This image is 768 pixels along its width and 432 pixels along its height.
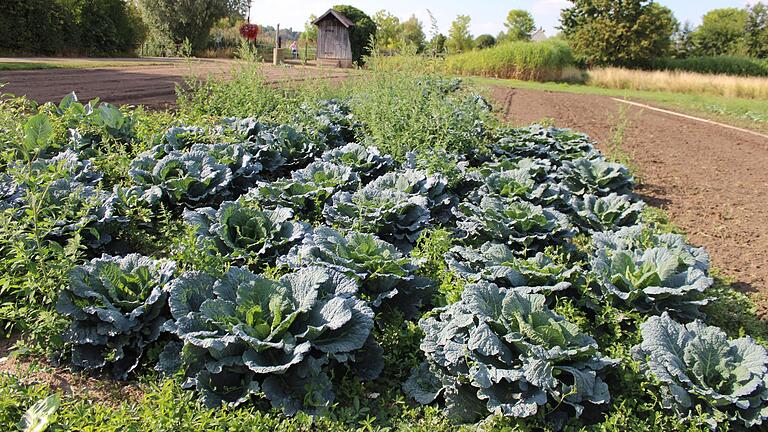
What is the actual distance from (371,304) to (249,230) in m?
1.06

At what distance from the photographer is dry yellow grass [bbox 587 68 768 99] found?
58.2 ft

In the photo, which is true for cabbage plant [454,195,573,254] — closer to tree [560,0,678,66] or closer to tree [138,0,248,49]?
tree [560,0,678,66]

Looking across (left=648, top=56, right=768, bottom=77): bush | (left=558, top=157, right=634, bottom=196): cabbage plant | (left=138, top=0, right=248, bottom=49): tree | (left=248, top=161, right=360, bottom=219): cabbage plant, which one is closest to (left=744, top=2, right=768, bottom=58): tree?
(left=648, top=56, right=768, bottom=77): bush

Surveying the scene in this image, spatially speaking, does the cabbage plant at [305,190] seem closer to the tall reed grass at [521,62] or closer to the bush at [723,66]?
the tall reed grass at [521,62]

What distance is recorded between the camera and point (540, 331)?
2.48m

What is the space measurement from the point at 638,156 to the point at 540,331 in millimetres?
6012

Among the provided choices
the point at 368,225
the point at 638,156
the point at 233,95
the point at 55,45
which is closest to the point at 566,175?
the point at 368,225

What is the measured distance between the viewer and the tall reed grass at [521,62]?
22.6m

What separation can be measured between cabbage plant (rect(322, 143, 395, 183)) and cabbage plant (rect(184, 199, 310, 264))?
1347 millimetres

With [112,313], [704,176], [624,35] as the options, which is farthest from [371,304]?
[624,35]

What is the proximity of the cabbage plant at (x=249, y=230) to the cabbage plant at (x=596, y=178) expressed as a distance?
2.92m

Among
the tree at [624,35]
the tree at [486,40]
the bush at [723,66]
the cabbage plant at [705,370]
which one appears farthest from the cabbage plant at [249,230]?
the tree at [486,40]

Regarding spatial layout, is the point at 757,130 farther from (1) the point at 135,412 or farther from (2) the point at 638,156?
(1) the point at 135,412

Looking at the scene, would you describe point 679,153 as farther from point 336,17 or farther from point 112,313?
point 336,17
